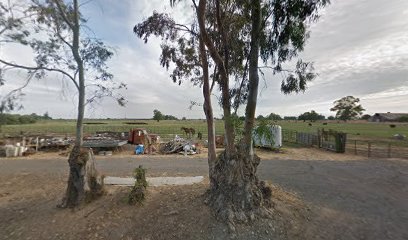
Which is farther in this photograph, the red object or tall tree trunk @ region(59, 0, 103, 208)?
the red object

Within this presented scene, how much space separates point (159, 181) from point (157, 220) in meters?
3.64

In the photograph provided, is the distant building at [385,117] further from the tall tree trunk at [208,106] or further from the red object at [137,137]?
the tall tree trunk at [208,106]

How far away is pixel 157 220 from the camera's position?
6.13 m

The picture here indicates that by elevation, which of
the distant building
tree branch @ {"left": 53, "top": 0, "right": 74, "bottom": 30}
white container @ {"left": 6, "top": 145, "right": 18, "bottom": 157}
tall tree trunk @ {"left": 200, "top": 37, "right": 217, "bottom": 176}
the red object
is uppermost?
the distant building

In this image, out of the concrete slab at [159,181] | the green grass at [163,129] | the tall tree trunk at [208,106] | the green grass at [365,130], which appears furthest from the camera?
the green grass at [365,130]

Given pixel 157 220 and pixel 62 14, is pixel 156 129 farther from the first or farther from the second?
pixel 157 220

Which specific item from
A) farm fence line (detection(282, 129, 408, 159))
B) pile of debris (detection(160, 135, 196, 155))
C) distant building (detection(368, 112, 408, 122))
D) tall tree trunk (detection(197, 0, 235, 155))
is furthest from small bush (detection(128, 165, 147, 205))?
distant building (detection(368, 112, 408, 122))

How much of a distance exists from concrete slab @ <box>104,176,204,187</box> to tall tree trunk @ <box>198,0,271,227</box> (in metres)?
3.10

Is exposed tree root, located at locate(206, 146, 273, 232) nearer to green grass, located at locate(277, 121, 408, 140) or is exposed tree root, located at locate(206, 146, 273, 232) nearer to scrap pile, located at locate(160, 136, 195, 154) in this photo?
scrap pile, located at locate(160, 136, 195, 154)

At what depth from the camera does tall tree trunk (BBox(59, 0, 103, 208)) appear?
6961mm

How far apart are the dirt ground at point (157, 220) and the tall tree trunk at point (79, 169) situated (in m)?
0.29

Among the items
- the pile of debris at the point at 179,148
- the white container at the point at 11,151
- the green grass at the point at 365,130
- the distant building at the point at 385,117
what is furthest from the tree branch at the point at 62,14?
the distant building at the point at 385,117

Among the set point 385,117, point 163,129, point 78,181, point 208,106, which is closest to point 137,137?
point 78,181

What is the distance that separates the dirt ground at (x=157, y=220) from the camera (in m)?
5.66
